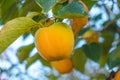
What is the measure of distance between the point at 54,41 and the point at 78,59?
2.51ft

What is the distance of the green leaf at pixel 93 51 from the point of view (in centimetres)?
153

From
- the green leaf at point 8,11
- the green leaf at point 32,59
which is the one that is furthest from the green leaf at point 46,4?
the green leaf at point 32,59

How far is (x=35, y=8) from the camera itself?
124 cm

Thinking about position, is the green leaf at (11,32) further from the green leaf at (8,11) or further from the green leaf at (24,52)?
the green leaf at (24,52)

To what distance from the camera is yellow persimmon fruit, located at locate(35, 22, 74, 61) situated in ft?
2.94

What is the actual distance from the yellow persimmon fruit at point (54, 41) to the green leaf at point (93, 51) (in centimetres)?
61

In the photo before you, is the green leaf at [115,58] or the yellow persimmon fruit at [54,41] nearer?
the yellow persimmon fruit at [54,41]

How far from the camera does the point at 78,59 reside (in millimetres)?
1647

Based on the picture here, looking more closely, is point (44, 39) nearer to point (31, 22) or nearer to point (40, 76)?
point (31, 22)

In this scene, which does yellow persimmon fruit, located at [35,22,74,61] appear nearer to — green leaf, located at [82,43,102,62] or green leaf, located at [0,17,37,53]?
green leaf, located at [0,17,37,53]

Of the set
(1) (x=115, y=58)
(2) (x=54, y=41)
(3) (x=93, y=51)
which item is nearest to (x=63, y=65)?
(3) (x=93, y=51)

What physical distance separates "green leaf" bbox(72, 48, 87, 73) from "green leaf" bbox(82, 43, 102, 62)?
0.26 feet

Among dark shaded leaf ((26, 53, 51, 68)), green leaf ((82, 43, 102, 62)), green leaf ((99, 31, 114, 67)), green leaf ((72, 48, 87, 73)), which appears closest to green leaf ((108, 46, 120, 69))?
green leaf ((82, 43, 102, 62))

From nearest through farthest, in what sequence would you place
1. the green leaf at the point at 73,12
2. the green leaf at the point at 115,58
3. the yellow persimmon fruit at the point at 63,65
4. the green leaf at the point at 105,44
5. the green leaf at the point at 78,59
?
the green leaf at the point at 73,12, the green leaf at the point at 115,58, the yellow persimmon fruit at the point at 63,65, the green leaf at the point at 78,59, the green leaf at the point at 105,44
